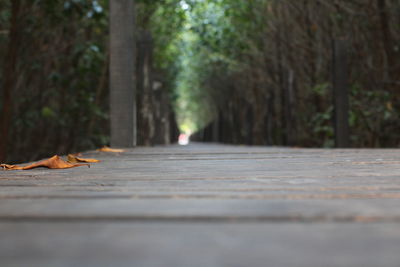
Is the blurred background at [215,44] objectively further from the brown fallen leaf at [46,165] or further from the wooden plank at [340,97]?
the brown fallen leaf at [46,165]

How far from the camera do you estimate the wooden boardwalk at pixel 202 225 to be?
0.77 meters

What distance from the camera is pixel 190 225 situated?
0.98m

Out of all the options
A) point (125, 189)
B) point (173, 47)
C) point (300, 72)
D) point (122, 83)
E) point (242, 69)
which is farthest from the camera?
point (173, 47)

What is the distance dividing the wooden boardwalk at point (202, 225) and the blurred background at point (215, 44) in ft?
14.0

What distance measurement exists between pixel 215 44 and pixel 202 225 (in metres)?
13.7

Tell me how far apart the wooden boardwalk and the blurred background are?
4.26m

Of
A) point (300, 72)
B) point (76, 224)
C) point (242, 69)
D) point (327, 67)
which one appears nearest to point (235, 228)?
point (76, 224)

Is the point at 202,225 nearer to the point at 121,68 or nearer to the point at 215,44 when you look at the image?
the point at 121,68

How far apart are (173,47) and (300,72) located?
9895 mm

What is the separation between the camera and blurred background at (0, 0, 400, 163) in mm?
6863

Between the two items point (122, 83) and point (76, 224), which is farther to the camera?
point (122, 83)

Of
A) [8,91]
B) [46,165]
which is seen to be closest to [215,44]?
[8,91]

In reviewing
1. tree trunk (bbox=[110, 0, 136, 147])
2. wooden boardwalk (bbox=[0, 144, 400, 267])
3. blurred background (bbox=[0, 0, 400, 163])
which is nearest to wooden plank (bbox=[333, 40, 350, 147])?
blurred background (bbox=[0, 0, 400, 163])

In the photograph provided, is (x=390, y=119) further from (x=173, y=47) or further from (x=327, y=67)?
(x=173, y=47)
